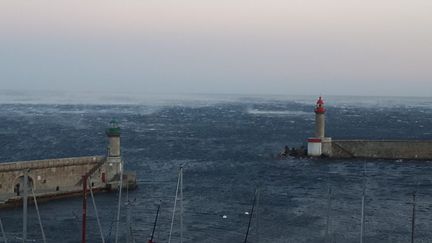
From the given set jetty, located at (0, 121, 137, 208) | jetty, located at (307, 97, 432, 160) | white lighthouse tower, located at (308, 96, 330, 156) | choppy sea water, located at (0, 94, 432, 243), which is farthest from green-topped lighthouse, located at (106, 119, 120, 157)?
jetty, located at (307, 97, 432, 160)

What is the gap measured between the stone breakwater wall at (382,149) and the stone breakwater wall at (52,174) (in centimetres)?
3092

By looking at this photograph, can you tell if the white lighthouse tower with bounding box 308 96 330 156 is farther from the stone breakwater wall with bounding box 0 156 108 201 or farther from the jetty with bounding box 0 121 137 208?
the stone breakwater wall with bounding box 0 156 108 201

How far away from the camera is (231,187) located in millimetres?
55500

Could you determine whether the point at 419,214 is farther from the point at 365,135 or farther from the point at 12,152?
the point at 365,135

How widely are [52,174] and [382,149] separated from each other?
131 ft

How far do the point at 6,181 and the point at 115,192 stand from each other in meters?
7.89

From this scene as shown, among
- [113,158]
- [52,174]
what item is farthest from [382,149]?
[52,174]

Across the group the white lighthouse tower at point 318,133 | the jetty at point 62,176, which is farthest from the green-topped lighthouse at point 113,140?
the white lighthouse tower at point 318,133

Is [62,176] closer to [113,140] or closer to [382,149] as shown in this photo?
[113,140]

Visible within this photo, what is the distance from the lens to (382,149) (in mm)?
76250

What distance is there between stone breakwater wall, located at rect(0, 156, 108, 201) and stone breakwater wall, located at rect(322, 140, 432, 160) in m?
30.9

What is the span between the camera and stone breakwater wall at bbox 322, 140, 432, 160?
75.4 meters

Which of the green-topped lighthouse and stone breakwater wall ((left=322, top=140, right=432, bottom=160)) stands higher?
the green-topped lighthouse

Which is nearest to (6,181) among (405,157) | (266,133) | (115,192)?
(115,192)
